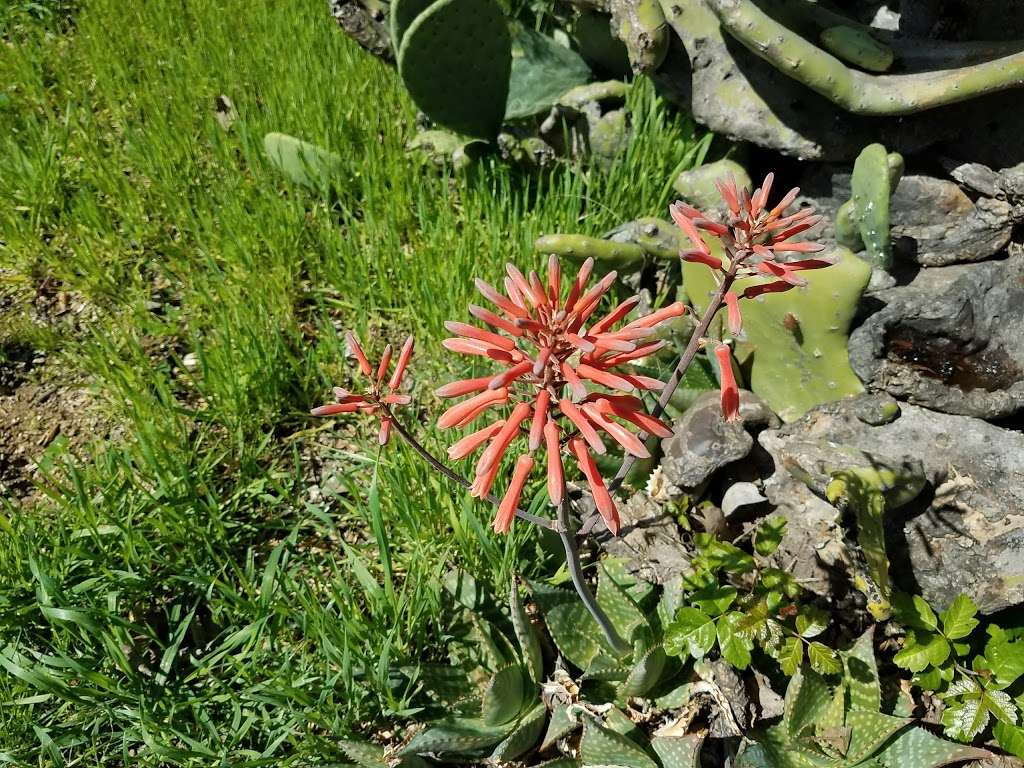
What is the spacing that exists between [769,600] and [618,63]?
215 centimetres

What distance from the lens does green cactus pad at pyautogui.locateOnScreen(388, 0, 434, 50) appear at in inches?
97.7

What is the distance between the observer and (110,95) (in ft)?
10.7

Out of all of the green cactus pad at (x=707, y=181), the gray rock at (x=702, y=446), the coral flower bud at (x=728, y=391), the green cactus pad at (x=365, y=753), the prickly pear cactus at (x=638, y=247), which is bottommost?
the green cactus pad at (x=365, y=753)

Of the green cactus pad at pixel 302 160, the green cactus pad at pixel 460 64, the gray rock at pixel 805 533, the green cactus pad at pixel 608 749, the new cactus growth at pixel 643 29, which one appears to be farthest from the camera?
the green cactus pad at pixel 302 160

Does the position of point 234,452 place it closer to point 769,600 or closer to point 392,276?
point 392,276

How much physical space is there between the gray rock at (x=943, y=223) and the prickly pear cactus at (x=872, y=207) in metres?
0.19

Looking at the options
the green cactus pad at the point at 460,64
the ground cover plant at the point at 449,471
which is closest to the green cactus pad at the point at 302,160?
the ground cover plant at the point at 449,471

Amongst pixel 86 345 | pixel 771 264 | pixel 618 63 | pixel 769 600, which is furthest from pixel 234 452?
pixel 618 63

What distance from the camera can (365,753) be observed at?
5.32 feet

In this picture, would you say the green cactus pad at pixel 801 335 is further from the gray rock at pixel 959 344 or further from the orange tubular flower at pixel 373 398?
the orange tubular flower at pixel 373 398

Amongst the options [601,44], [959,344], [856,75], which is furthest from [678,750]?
[601,44]

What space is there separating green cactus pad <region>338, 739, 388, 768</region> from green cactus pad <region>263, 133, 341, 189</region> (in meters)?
1.90

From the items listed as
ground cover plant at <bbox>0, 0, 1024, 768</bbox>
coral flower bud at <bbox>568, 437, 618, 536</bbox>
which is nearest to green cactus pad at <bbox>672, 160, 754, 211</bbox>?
ground cover plant at <bbox>0, 0, 1024, 768</bbox>

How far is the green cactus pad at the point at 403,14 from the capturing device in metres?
2.48
